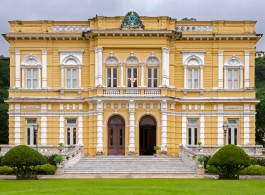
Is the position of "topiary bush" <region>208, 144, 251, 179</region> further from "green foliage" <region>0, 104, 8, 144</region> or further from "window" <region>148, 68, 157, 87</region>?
"green foliage" <region>0, 104, 8, 144</region>

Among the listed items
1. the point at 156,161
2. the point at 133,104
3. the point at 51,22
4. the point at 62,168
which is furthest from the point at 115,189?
the point at 51,22

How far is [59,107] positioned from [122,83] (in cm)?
526

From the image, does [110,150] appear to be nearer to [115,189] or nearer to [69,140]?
[69,140]

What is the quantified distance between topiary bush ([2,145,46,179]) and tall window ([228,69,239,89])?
1882 centimetres

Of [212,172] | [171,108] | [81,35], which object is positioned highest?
[81,35]

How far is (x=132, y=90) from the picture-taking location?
50688 mm

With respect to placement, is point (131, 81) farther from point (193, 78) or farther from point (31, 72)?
point (31, 72)

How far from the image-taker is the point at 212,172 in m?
42.5

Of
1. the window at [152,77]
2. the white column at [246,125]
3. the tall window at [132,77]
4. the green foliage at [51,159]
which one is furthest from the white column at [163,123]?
the green foliage at [51,159]

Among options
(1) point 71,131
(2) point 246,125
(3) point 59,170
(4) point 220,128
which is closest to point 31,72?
(1) point 71,131

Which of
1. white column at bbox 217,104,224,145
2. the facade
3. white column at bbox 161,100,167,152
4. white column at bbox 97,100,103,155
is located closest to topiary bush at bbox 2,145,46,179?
white column at bbox 97,100,103,155

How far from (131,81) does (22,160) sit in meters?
15.2

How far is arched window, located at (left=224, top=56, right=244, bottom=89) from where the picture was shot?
5247 centimetres

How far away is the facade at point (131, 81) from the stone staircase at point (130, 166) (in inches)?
123
